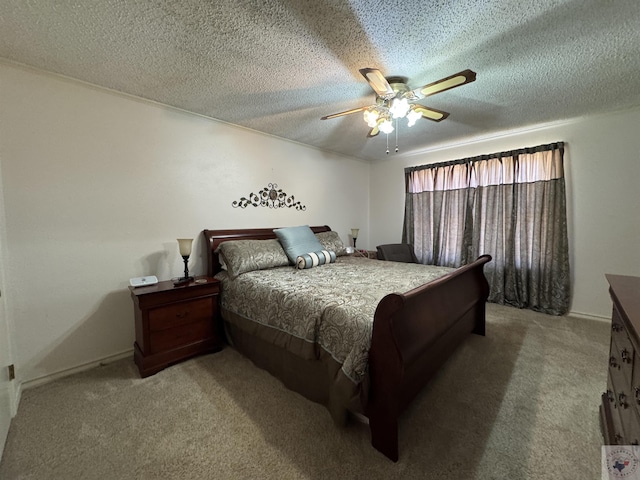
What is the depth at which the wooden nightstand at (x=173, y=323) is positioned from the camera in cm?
205

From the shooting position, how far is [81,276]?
2146 millimetres

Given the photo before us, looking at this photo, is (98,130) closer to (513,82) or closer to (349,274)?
(349,274)

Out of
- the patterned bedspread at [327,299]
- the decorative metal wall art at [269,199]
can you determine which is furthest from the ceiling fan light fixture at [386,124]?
the decorative metal wall art at [269,199]

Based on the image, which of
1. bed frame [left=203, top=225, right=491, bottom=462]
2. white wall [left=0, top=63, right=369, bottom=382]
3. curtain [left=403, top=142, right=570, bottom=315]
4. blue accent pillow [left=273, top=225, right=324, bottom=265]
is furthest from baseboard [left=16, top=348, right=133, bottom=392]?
curtain [left=403, top=142, right=570, bottom=315]

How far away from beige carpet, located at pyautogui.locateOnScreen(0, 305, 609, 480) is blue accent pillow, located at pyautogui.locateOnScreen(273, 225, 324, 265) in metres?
1.23

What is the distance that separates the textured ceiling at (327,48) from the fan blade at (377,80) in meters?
0.22

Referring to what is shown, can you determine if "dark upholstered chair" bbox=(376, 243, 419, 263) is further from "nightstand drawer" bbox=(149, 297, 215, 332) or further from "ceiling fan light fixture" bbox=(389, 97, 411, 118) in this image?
"nightstand drawer" bbox=(149, 297, 215, 332)

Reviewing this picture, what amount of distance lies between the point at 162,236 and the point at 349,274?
193cm

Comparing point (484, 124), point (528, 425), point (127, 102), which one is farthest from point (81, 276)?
point (484, 124)

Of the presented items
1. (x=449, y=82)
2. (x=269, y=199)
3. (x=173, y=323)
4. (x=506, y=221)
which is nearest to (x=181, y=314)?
(x=173, y=323)

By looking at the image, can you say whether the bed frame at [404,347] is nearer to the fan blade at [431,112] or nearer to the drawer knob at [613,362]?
the drawer knob at [613,362]

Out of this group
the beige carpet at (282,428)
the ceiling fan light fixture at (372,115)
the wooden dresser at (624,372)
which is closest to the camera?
the wooden dresser at (624,372)

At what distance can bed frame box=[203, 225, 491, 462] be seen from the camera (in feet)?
4.23

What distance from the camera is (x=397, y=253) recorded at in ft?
13.3
